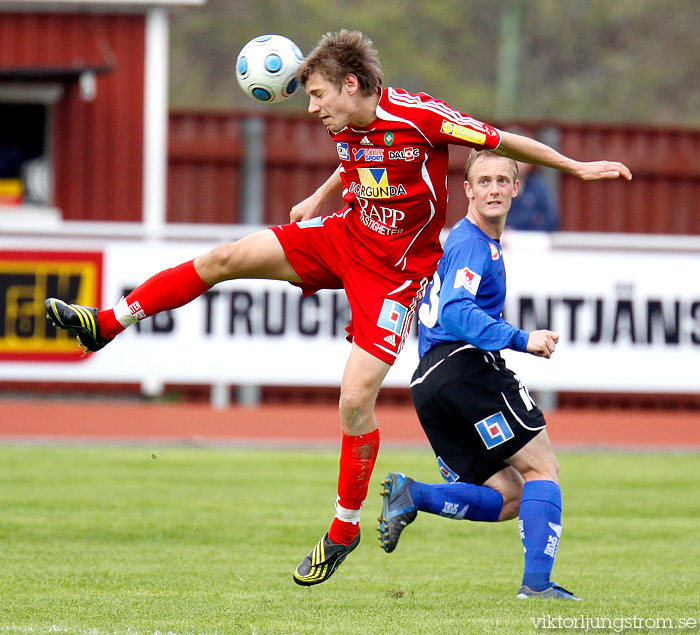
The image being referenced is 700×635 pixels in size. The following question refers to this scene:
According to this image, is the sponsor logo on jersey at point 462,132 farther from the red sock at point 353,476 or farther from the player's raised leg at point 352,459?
the red sock at point 353,476

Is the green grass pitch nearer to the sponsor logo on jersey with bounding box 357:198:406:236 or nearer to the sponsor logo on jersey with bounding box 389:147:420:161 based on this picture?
the sponsor logo on jersey with bounding box 357:198:406:236

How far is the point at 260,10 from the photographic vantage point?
3638cm

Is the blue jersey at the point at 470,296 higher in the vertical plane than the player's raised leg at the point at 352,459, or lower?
higher

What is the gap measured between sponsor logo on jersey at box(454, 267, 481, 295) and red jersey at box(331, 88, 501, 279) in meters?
0.16

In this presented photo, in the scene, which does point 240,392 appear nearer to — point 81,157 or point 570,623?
point 81,157

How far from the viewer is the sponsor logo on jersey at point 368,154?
5.78 metres

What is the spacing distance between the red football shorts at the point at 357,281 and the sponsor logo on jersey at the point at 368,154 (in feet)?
1.18

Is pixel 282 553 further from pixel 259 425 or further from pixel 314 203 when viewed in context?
pixel 259 425

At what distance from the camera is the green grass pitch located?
537cm

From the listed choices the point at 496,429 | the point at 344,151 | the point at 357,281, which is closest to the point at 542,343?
the point at 496,429

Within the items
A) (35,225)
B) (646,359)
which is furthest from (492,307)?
(35,225)

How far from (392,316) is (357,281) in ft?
0.77

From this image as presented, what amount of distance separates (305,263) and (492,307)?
89 cm

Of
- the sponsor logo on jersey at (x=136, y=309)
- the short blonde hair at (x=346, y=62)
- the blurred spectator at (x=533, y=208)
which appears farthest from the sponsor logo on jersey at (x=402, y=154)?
the blurred spectator at (x=533, y=208)
